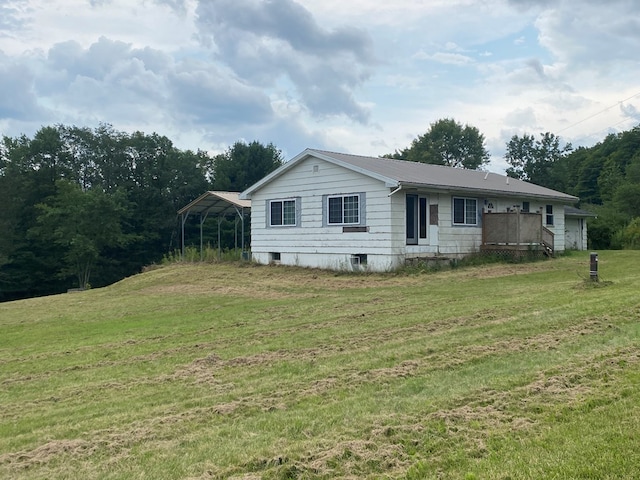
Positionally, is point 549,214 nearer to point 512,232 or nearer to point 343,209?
point 512,232

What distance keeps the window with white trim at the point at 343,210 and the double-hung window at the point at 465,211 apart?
3.76 m

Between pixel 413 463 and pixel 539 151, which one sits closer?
pixel 413 463

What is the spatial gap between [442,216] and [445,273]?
132 inches

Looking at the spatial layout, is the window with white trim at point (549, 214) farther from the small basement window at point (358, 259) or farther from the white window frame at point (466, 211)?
the small basement window at point (358, 259)

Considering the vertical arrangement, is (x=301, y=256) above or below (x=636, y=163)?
below

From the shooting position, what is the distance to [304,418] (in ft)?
16.4

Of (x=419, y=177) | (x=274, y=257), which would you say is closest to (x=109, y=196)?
(x=274, y=257)

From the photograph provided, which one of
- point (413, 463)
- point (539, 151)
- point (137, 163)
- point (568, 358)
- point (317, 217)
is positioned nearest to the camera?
point (413, 463)

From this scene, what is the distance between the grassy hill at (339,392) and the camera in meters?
4.04

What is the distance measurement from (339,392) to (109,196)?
4332cm

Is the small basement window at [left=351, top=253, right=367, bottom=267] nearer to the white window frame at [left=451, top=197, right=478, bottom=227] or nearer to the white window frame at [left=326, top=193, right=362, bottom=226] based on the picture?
the white window frame at [left=326, top=193, right=362, bottom=226]

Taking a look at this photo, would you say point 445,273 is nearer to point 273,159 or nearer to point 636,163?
point 273,159

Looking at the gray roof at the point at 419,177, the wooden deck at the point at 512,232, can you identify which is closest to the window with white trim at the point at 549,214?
the gray roof at the point at 419,177

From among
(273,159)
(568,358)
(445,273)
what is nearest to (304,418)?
(568,358)
